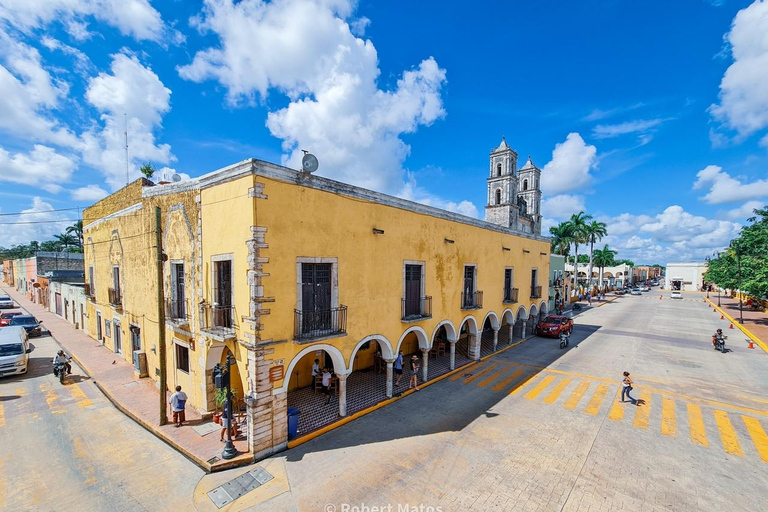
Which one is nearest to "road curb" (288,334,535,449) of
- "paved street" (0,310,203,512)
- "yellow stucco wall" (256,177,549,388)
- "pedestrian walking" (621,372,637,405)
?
"yellow stucco wall" (256,177,549,388)

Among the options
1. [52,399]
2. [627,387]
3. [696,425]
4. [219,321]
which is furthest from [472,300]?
[52,399]

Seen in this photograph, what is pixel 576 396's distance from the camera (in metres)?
13.9

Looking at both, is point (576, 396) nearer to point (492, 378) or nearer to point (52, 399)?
point (492, 378)

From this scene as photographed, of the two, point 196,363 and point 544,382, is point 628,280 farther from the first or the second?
point 196,363

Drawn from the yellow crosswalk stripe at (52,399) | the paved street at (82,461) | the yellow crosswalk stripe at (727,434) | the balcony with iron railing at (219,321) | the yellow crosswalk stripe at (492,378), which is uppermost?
the balcony with iron railing at (219,321)

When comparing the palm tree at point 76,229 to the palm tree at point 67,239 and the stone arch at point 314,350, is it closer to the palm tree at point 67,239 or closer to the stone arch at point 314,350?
the palm tree at point 67,239

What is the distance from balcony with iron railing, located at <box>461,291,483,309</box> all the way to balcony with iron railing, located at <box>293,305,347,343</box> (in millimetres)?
8339

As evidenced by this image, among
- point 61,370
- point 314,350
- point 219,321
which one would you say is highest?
point 219,321

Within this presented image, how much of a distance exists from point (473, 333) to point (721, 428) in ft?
33.4

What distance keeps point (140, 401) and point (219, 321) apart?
6.41 metres

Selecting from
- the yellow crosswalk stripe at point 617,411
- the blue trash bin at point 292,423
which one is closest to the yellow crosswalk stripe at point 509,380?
the yellow crosswalk stripe at point 617,411

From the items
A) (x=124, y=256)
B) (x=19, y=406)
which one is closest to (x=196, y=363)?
(x=19, y=406)

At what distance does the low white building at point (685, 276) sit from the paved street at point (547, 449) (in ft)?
311

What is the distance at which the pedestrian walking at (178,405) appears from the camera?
434 inches
